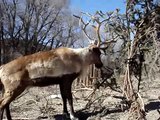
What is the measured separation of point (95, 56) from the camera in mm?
11086

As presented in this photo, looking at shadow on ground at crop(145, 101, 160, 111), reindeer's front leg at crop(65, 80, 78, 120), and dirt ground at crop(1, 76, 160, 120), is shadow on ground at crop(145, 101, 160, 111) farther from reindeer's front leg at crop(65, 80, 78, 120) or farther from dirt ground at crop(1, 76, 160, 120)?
reindeer's front leg at crop(65, 80, 78, 120)

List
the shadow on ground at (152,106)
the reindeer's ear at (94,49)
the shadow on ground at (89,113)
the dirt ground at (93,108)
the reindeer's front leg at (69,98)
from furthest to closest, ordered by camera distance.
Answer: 1. the reindeer's ear at (94,49)
2. the shadow on ground at (89,113)
3. the reindeer's front leg at (69,98)
4. the dirt ground at (93,108)
5. the shadow on ground at (152,106)

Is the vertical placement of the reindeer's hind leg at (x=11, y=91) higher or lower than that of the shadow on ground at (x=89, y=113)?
higher

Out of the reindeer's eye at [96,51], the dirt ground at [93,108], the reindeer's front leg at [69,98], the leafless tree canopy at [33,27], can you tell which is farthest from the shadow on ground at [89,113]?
the leafless tree canopy at [33,27]

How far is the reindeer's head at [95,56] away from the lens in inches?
432

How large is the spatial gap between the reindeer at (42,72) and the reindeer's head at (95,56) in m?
0.37

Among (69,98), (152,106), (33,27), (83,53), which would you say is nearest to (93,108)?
(69,98)

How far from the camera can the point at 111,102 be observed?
468 inches

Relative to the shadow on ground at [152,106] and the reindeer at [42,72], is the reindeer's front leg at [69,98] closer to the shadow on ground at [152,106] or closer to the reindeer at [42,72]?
the reindeer at [42,72]

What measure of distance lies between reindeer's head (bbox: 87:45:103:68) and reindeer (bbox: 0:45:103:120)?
0.37 metres

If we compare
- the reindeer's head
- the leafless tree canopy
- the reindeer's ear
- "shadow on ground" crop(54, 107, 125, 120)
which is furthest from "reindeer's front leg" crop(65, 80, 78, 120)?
the leafless tree canopy

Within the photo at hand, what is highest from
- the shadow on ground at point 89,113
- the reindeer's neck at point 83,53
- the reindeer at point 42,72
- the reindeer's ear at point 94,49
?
the reindeer's ear at point 94,49

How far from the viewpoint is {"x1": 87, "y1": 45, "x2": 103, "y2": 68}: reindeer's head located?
36.0ft

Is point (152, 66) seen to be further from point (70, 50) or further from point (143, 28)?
point (70, 50)
